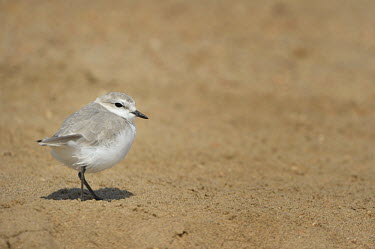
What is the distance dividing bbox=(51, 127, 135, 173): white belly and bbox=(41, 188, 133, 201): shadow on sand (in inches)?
19.6

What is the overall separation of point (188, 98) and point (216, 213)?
558cm

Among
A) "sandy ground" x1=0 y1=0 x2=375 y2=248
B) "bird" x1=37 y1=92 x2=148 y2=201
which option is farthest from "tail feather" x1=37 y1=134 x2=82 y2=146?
"sandy ground" x1=0 y1=0 x2=375 y2=248

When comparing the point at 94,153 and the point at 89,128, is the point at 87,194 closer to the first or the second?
the point at 94,153

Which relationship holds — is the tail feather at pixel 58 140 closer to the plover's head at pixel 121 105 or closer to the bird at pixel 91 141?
the bird at pixel 91 141

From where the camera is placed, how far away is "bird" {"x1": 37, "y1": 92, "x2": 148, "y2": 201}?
16.1 feet

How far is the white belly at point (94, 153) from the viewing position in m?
4.95

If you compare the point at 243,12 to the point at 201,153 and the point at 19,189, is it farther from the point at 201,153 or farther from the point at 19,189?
the point at 19,189

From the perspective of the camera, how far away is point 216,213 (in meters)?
5.12

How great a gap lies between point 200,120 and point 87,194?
4.53 metres

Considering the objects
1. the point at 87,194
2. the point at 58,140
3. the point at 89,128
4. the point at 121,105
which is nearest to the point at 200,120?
the point at 121,105

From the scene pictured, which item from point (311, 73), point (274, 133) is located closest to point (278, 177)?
point (274, 133)

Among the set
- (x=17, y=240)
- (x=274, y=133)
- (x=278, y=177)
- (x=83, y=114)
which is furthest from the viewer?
(x=274, y=133)

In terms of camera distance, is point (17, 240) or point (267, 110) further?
point (267, 110)

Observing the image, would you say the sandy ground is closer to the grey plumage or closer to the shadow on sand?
the shadow on sand
